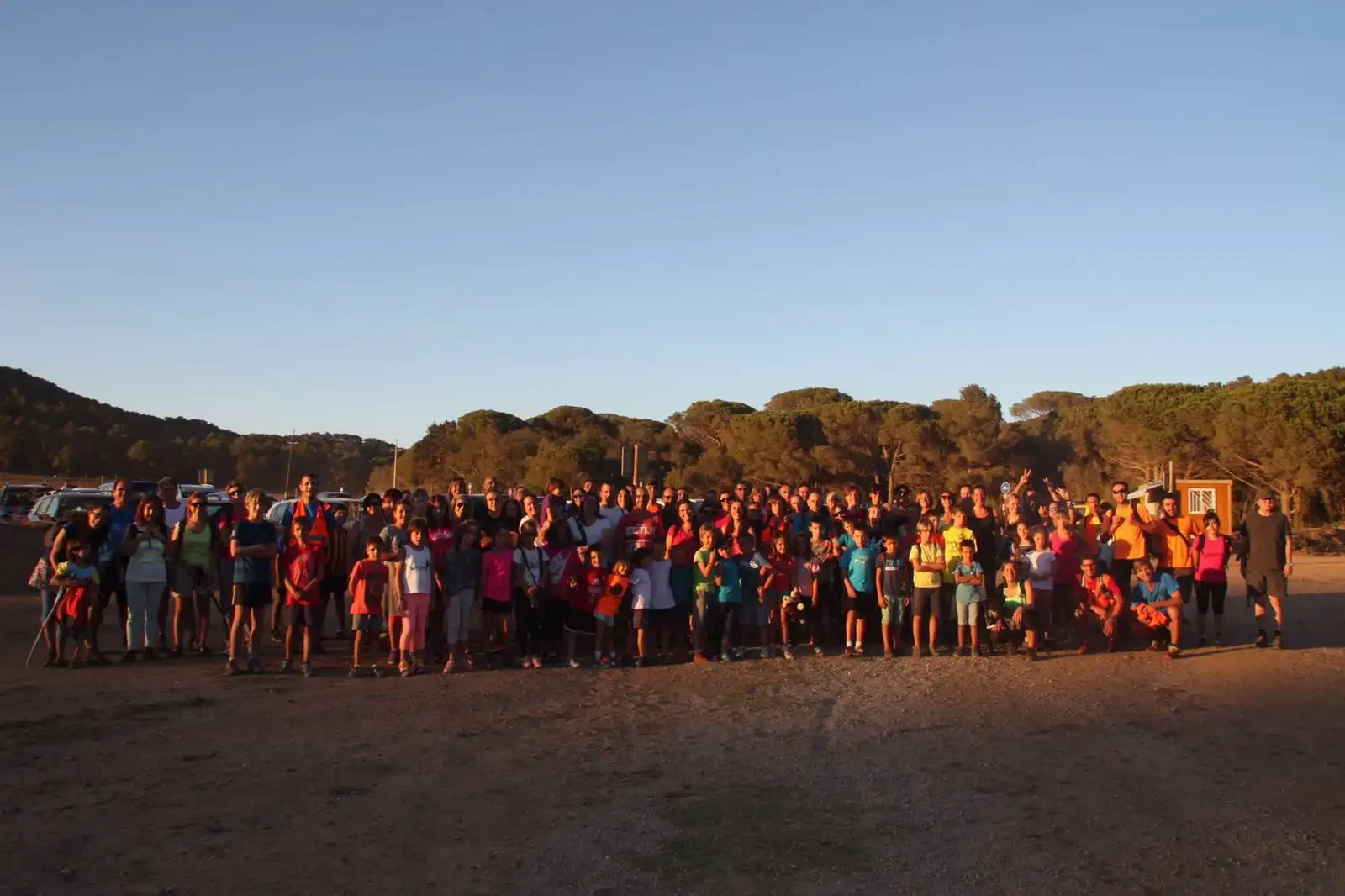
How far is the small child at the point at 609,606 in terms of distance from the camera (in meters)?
11.8

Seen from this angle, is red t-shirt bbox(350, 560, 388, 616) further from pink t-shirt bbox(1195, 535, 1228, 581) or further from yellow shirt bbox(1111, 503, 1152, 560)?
pink t-shirt bbox(1195, 535, 1228, 581)

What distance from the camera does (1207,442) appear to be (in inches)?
1750

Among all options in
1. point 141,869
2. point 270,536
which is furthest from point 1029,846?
point 270,536

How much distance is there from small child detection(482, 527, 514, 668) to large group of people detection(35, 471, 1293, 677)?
2 cm

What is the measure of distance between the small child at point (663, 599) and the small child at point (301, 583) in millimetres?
3425

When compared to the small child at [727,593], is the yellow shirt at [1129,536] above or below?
above

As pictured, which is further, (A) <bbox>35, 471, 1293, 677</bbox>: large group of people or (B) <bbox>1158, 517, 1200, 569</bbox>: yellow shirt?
(B) <bbox>1158, 517, 1200, 569</bbox>: yellow shirt

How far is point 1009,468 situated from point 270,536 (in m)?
41.1

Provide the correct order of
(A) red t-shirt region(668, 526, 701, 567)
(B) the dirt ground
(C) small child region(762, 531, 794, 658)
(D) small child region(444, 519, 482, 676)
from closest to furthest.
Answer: (B) the dirt ground < (D) small child region(444, 519, 482, 676) < (A) red t-shirt region(668, 526, 701, 567) < (C) small child region(762, 531, 794, 658)

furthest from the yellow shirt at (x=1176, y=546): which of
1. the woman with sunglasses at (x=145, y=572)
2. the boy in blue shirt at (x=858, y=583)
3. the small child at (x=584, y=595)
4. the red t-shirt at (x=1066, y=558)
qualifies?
the woman with sunglasses at (x=145, y=572)

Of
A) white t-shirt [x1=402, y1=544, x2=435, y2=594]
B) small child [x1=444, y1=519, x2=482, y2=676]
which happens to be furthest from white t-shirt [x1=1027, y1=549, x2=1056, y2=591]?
Answer: white t-shirt [x1=402, y1=544, x2=435, y2=594]

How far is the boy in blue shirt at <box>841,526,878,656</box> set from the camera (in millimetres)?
12391

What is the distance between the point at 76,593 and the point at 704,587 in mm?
6293

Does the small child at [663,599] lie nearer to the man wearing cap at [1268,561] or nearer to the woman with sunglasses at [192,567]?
the woman with sunglasses at [192,567]
